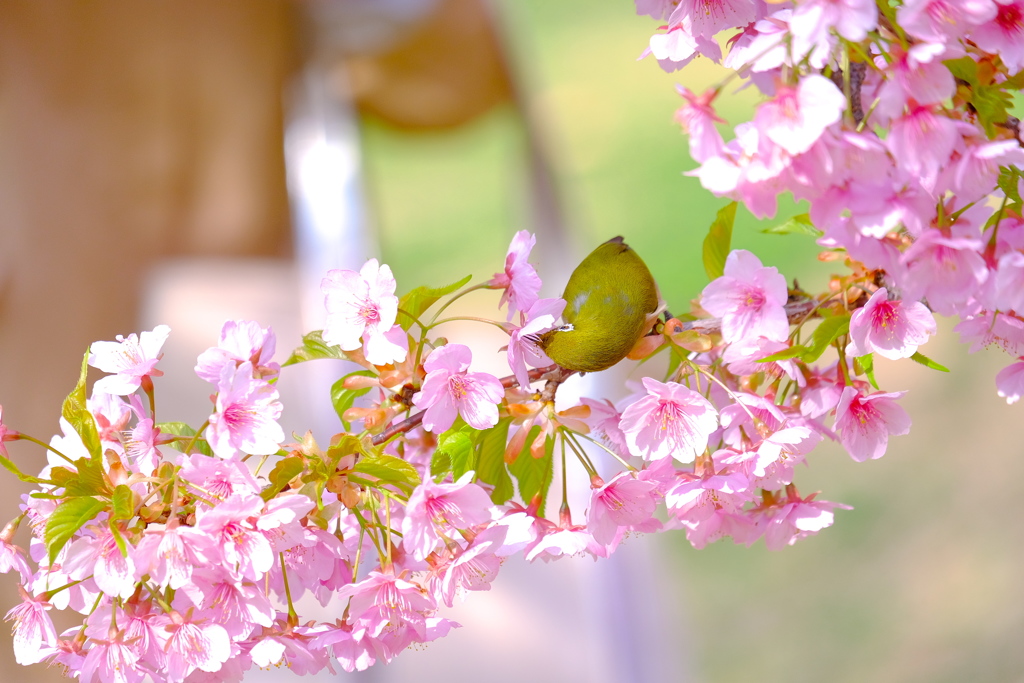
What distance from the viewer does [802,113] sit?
0.78ft

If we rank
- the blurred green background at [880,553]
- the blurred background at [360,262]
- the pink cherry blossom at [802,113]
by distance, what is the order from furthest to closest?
the blurred green background at [880,553] → the blurred background at [360,262] → the pink cherry blossom at [802,113]

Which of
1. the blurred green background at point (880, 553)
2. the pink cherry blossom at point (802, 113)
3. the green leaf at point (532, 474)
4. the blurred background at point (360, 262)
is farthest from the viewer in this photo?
the blurred green background at point (880, 553)

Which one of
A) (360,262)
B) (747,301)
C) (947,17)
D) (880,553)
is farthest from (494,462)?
(880,553)

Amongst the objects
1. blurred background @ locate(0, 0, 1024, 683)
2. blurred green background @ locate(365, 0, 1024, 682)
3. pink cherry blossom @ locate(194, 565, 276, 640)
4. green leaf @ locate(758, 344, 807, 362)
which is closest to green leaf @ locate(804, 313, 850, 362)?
green leaf @ locate(758, 344, 807, 362)

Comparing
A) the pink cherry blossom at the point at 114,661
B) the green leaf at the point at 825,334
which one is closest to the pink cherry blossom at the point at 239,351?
the pink cherry blossom at the point at 114,661

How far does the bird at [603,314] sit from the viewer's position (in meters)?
0.30

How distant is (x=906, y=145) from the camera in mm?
240

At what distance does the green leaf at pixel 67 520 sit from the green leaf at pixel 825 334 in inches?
10.3

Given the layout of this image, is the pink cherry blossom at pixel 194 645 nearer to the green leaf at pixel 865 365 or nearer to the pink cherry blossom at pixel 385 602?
the pink cherry blossom at pixel 385 602

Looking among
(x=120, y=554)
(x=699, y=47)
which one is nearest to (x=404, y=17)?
(x=699, y=47)

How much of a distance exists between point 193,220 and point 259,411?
47.1 inches

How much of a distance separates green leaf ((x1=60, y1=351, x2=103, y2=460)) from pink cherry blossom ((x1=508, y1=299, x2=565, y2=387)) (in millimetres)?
153

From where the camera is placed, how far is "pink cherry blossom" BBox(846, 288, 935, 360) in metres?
0.29

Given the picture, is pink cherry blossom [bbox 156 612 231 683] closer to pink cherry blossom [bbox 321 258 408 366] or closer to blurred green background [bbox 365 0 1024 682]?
pink cherry blossom [bbox 321 258 408 366]
